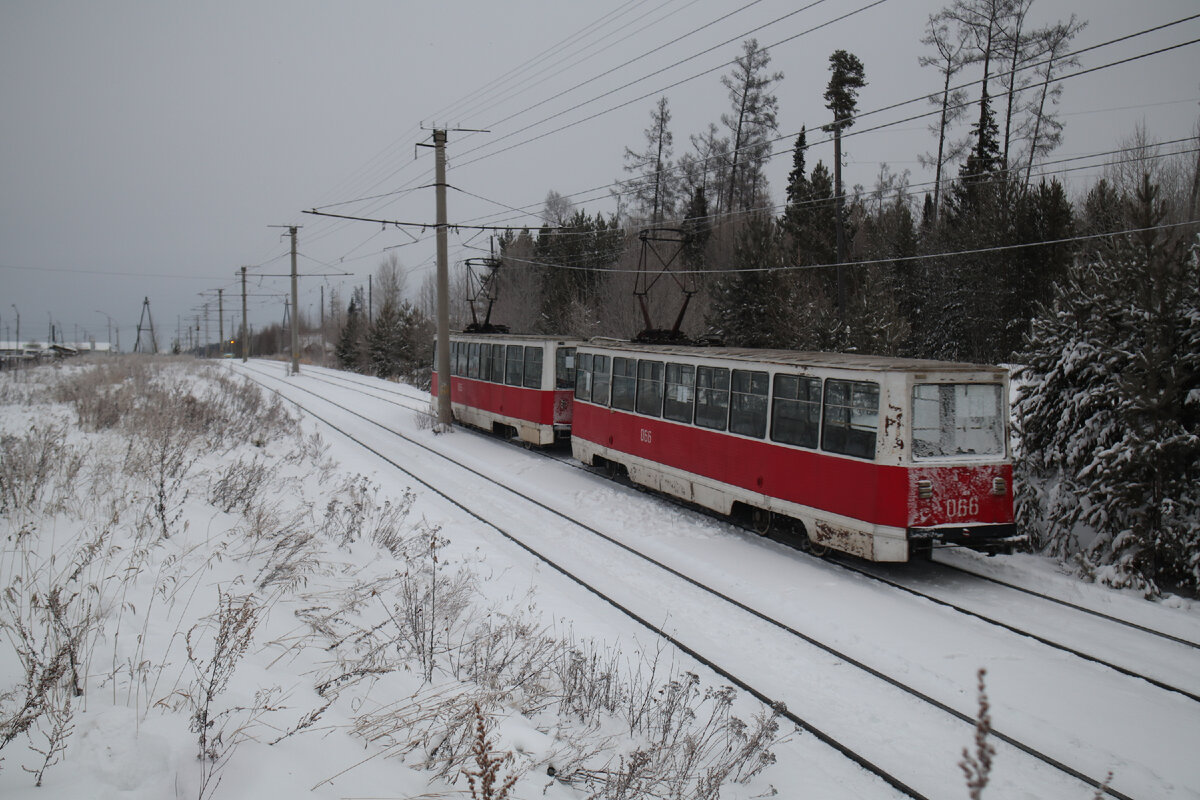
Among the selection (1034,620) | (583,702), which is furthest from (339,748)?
(1034,620)

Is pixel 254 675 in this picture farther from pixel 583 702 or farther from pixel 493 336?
pixel 493 336

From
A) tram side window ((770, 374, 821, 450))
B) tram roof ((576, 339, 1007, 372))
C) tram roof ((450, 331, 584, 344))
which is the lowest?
tram side window ((770, 374, 821, 450))

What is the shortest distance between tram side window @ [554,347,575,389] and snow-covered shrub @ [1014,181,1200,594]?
9.49 meters

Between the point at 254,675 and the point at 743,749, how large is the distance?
3.14 meters

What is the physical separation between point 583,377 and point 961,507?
843 centimetres

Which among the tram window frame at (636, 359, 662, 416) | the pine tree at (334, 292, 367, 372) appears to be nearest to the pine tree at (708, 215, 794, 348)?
the tram window frame at (636, 359, 662, 416)

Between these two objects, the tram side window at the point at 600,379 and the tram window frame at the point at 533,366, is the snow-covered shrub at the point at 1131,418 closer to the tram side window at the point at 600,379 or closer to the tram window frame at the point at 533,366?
the tram side window at the point at 600,379

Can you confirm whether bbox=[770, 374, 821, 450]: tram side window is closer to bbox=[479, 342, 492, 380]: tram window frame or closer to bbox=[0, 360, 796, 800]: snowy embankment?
bbox=[0, 360, 796, 800]: snowy embankment

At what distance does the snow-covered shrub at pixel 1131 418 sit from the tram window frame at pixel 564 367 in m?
9.49

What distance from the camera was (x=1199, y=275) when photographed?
8406mm

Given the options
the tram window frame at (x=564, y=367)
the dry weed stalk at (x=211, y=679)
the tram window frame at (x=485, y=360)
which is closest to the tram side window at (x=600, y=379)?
the tram window frame at (x=564, y=367)

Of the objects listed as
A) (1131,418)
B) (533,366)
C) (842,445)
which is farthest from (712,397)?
(533,366)

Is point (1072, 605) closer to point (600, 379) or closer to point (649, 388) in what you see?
point (649, 388)

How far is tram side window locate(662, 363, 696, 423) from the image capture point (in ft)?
39.0
